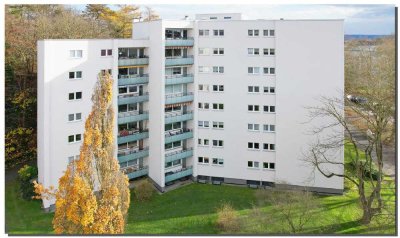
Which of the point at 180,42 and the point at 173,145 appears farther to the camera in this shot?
the point at 173,145

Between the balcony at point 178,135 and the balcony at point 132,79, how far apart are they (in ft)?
8.74

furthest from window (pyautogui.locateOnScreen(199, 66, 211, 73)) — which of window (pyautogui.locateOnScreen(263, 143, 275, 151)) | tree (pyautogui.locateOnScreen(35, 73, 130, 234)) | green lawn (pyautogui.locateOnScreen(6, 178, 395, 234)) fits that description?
tree (pyautogui.locateOnScreen(35, 73, 130, 234))

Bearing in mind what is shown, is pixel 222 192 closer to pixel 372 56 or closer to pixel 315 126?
pixel 315 126

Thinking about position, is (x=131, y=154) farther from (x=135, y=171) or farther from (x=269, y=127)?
(x=269, y=127)

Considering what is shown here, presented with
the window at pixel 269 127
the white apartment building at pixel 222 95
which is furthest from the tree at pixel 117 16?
the window at pixel 269 127

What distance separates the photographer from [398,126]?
1897cm

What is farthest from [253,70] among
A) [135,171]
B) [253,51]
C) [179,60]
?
[135,171]

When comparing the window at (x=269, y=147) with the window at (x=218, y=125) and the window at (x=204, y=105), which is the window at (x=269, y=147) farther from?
the window at (x=204, y=105)

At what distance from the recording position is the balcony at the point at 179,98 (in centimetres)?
2438

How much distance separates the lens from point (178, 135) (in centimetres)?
2497

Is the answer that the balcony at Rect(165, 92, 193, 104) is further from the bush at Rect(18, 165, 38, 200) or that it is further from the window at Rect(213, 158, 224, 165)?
the bush at Rect(18, 165, 38, 200)

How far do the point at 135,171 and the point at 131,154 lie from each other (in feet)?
2.95

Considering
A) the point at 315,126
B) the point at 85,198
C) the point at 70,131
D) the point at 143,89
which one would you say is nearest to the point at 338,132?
the point at 315,126

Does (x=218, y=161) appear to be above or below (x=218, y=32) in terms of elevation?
below
